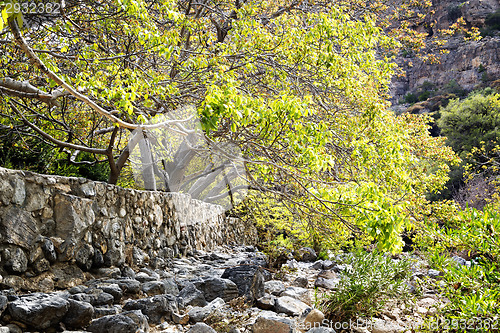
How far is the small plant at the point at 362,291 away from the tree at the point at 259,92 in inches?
23.9

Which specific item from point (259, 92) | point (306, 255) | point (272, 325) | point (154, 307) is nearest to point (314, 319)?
point (272, 325)

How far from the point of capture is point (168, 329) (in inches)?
129

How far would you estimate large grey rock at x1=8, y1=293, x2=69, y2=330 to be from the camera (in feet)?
8.54

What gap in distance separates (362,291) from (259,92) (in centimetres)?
434

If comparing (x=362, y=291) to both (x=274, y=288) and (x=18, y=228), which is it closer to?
(x=274, y=288)

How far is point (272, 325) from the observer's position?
10.6 feet

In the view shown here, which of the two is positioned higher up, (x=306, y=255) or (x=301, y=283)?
(x=301, y=283)

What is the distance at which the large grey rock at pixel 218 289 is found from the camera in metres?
4.29

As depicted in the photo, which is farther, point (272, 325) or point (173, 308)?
point (173, 308)

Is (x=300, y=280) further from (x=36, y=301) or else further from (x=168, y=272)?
(x=36, y=301)

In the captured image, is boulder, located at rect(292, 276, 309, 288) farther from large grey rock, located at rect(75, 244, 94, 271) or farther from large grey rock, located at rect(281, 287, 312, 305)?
large grey rock, located at rect(75, 244, 94, 271)

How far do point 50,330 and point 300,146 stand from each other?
3.14 metres

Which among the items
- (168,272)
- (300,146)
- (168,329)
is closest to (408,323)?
(300,146)

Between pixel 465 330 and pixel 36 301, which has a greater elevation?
pixel 36 301
